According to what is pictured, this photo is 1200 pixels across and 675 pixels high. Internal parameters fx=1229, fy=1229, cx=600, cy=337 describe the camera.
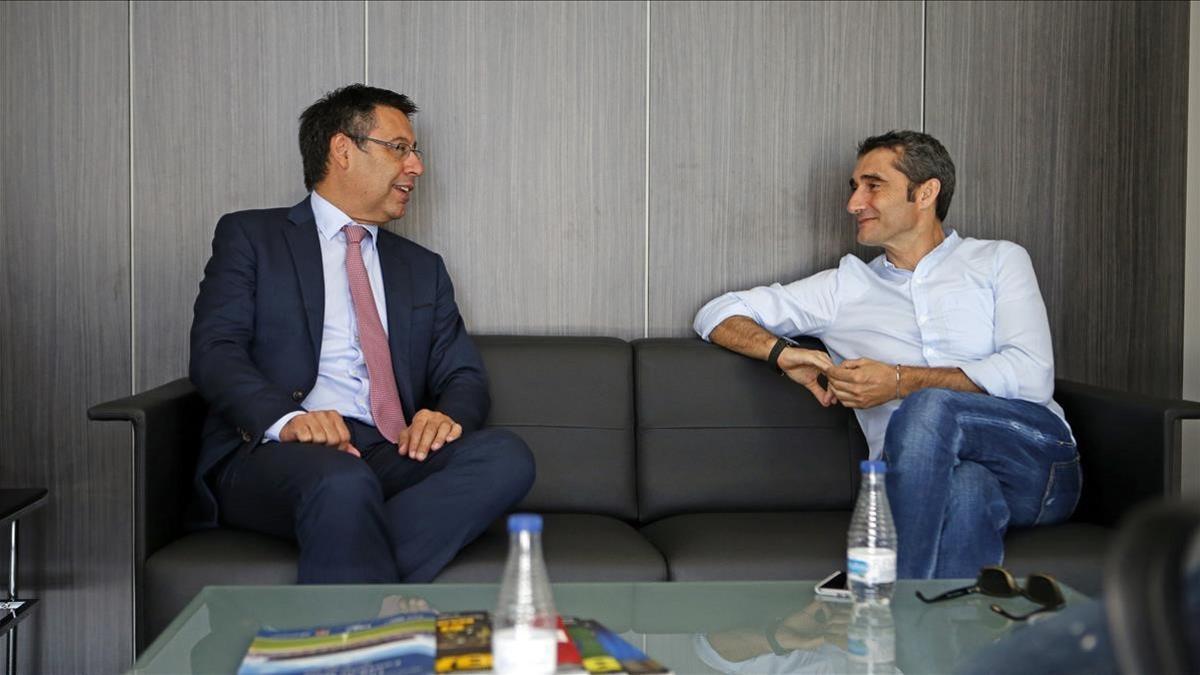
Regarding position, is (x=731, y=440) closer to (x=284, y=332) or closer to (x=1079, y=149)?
(x=284, y=332)

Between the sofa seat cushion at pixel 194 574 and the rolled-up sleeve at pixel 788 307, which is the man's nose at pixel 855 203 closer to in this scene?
the rolled-up sleeve at pixel 788 307

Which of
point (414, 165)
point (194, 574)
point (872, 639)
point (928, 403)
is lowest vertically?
point (194, 574)

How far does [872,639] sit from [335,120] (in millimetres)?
2031

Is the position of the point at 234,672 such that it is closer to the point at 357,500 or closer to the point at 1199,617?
the point at 357,500

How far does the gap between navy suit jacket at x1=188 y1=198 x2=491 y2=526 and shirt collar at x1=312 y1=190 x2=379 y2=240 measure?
0.03 m

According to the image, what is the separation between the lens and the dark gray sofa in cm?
268

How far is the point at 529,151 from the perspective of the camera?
358 cm

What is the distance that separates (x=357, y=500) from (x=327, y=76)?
149 cm

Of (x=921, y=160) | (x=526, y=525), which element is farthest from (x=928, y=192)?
(x=526, y=525)

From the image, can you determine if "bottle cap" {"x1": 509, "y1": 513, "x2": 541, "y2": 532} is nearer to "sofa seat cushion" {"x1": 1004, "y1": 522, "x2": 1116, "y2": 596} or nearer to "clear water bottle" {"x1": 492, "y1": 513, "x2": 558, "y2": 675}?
"clear water bottle" {"x1": 492, "y1": 513, "x2": 558, "y2": 675}

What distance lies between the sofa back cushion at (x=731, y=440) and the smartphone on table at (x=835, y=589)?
1081 mm

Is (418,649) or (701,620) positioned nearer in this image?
(418,649)

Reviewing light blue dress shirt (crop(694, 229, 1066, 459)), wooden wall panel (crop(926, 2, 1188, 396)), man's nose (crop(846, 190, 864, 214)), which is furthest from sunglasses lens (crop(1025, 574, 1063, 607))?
wooden wall panel (crop(926, 2, 1188, 396))

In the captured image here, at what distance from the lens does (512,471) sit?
277 cm
